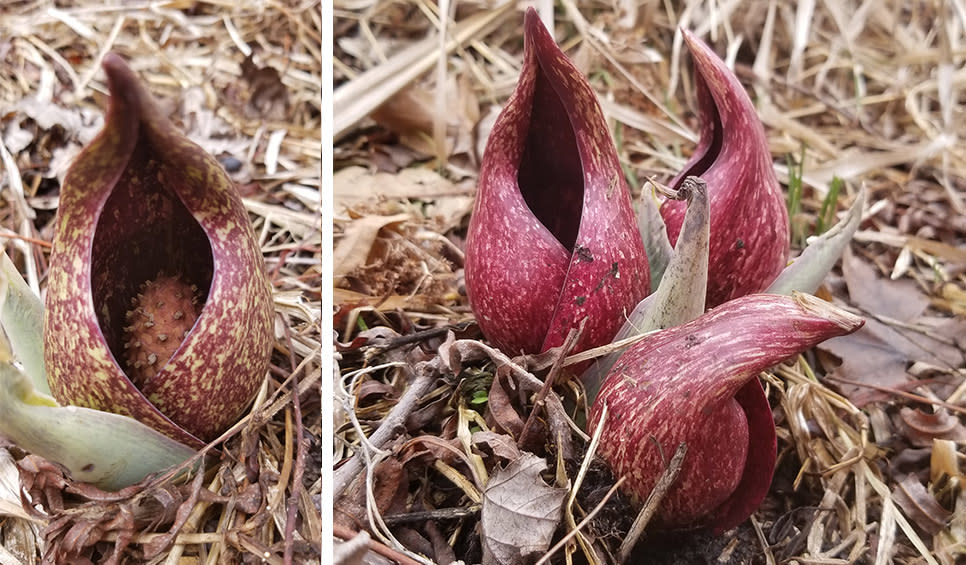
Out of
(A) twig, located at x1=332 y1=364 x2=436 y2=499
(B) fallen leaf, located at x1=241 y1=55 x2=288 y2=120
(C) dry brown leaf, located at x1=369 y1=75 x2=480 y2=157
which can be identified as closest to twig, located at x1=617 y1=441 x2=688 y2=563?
(A) twig, located at x1=332 y1=364 x2=436 y2=499

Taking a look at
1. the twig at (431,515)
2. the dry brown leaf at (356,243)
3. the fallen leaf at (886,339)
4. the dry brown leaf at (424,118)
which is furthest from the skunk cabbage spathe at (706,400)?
the dry brown leaf at (424,118)

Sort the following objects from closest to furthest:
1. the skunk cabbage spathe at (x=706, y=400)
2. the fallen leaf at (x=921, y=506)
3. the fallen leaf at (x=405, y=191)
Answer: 1. the skunk cabbage spathe at (x=706, y=400)
2. the fallen leaf at (x=921, y=506)
3. the fallen leaf at (x=405, y=191)

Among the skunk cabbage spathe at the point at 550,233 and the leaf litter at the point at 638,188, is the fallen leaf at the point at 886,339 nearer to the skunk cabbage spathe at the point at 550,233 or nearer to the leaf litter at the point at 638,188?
the leaf litter at the point at 638,188

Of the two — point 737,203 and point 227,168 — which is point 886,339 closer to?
point 737,203

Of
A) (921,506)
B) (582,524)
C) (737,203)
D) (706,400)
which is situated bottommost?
(921,506)

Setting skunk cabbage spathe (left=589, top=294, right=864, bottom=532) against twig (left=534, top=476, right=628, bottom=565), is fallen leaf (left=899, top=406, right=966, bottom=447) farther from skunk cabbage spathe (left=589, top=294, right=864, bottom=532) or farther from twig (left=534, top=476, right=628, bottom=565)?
twig (left=534, top=476, right=628, bottom=565)

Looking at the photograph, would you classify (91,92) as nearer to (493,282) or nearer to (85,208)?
(85,208)

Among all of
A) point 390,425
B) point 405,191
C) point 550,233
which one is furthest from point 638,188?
point 390,425
